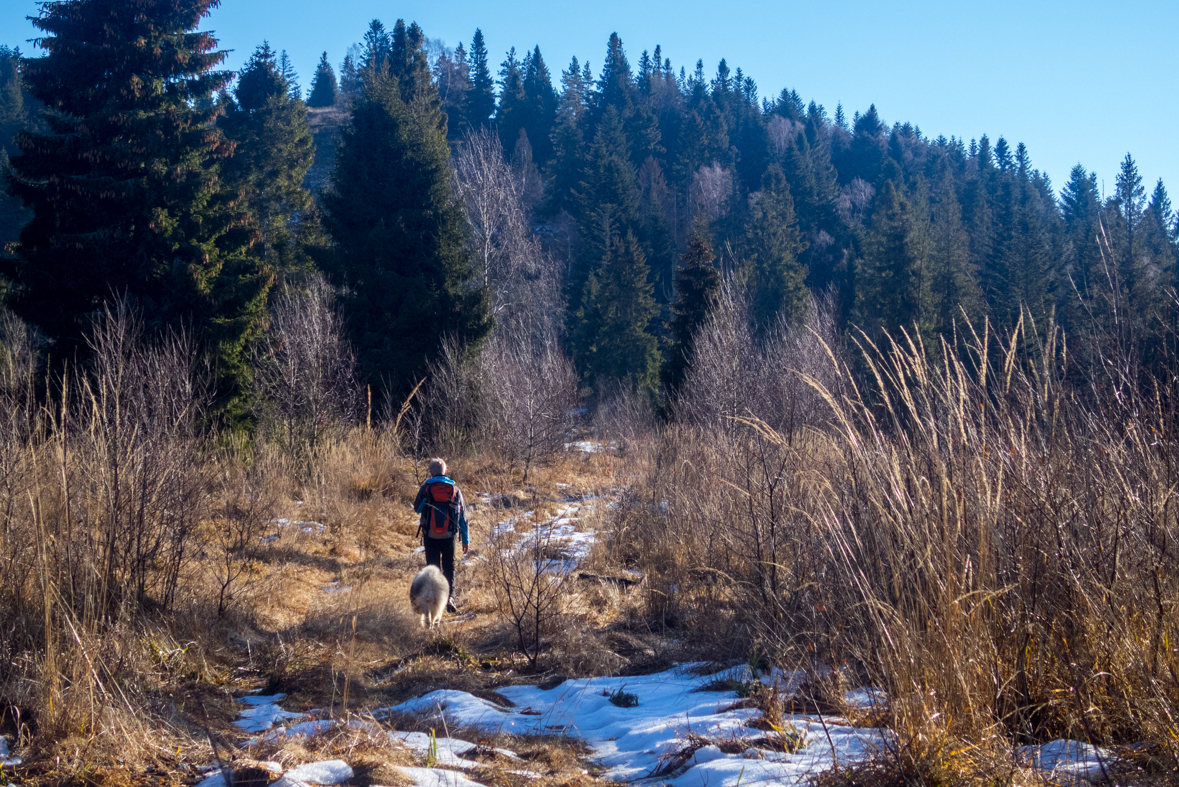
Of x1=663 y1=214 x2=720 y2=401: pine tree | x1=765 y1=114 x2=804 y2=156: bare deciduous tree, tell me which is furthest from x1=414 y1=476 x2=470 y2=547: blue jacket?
x1=765 y1=114 x2=804 y2=156: bare deciduous tree

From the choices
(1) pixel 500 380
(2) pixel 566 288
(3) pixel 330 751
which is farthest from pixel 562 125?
(3) pixel 330 751

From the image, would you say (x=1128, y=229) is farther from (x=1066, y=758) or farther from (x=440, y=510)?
(x=440, y=510)

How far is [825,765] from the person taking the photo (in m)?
2.93

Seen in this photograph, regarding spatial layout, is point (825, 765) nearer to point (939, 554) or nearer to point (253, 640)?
point (939, 554)

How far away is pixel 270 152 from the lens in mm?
30500

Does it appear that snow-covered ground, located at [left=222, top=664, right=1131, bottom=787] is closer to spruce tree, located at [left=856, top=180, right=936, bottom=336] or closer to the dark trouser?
the dark trouser

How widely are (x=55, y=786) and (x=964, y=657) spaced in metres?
3.84

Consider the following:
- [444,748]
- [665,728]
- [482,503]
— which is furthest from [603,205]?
[444,748]

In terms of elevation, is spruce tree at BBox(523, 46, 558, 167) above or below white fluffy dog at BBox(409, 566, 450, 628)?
above

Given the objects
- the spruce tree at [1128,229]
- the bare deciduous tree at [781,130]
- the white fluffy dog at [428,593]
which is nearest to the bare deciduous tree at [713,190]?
the bare deciduous tree at [781,130]

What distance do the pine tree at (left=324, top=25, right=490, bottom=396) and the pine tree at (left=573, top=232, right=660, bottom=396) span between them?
1452cm

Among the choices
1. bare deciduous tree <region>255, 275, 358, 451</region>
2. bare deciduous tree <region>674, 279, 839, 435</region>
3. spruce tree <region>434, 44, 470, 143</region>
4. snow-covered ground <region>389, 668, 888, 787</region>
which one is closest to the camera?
snow-covered ground <region>389, 668, 888, 787</region>

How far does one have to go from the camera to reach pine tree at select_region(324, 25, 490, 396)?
20.1 metres

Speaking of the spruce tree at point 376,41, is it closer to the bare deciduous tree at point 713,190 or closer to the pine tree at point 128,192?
the bare deciduous tree at point 713,190
